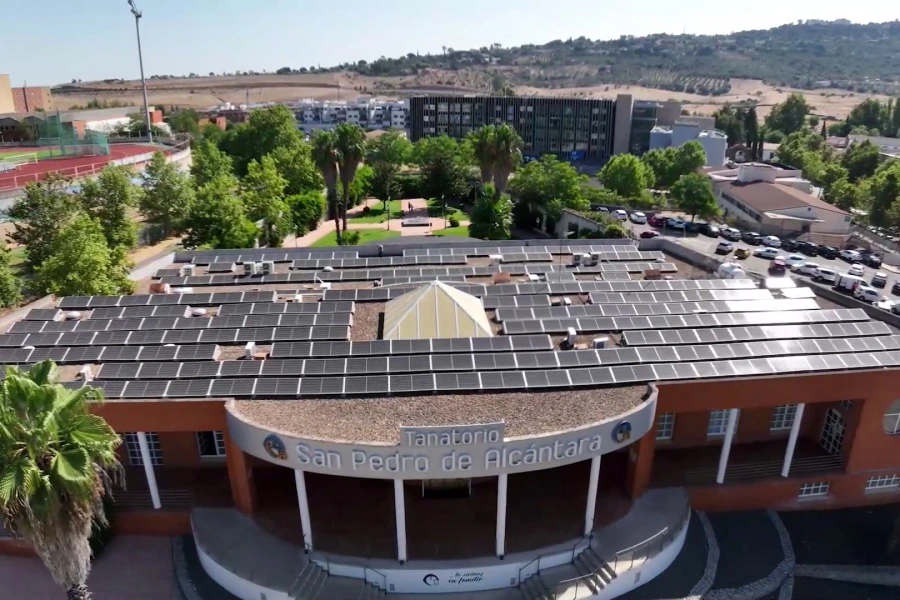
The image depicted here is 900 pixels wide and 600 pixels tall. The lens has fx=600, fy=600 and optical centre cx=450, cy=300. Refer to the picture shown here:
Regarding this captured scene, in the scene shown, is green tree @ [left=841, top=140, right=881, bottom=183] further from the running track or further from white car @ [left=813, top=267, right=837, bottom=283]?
the running track

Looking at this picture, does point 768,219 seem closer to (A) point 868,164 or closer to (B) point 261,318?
(A) point 868,164

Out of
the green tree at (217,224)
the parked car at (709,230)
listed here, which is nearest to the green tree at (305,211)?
the green tree at (217,224)

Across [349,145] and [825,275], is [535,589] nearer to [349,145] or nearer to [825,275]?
[825,275]

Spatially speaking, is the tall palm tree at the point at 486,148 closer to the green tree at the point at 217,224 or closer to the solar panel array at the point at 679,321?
the green tree at the point at 217,224

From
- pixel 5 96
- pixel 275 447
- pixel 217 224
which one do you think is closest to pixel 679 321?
pixel 275 447

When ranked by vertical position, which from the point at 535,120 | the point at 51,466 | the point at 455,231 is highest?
the point at 535,120
